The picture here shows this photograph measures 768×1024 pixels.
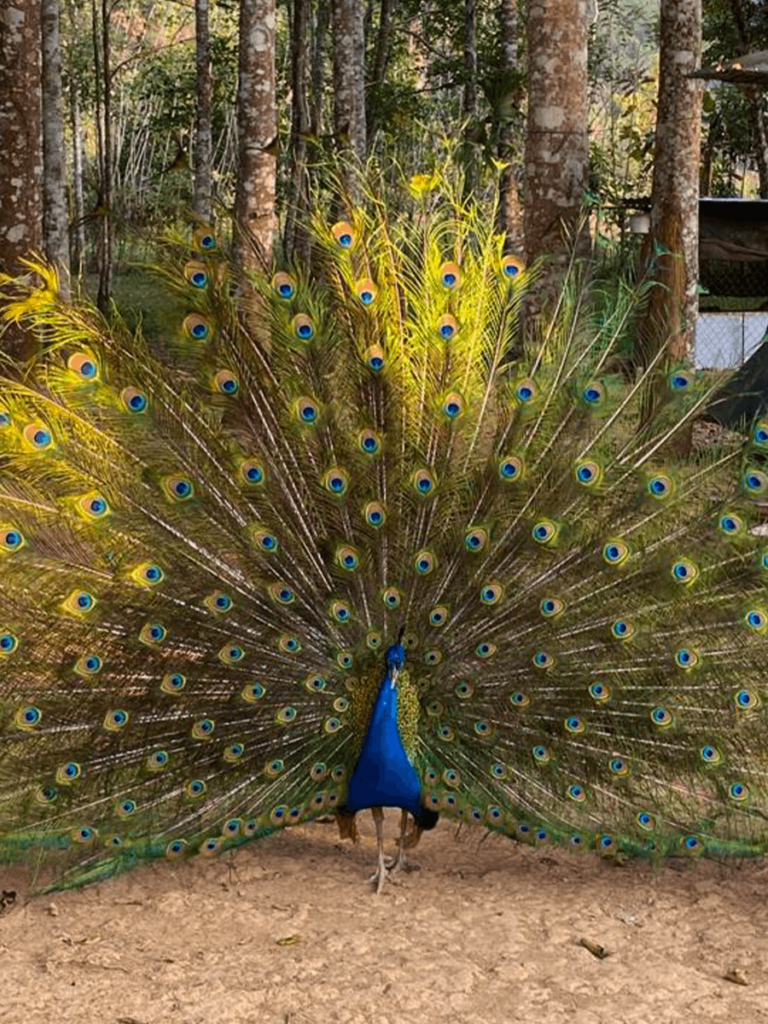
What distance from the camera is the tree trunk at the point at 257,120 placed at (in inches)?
433

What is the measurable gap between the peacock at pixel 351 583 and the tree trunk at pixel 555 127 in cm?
308

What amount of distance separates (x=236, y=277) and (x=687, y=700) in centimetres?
210

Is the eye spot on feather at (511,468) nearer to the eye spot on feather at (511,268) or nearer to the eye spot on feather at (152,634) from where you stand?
the eye spot on feather at (511,268)

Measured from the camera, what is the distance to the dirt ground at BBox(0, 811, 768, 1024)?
421cm

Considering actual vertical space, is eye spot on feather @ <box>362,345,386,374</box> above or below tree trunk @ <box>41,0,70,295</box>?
below

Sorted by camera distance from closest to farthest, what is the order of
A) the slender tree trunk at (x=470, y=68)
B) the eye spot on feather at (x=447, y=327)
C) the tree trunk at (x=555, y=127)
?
the eye spot on feather at (x=447, y=327), the tree trunk at (x=555, y=127), the slender tree trunk at (x=470, y=68)

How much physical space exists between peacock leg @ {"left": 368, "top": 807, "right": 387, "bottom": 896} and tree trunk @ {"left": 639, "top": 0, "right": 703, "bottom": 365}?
555cm

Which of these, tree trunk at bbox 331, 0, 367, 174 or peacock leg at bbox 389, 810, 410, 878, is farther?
tree trunk at bbox 331, 0, 367, 174

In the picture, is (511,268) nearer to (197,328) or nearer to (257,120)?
(197,328)

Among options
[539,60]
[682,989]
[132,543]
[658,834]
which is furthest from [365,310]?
[539,60]

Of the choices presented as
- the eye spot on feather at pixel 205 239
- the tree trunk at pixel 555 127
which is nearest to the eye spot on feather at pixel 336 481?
the eye spot on feather at pixel 205 239

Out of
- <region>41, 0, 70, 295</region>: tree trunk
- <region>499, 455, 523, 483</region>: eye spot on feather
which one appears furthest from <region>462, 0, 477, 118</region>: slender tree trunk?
<region>499, 455, 523, 483</region>: eye spot on feather

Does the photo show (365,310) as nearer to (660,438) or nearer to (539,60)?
(660,438)

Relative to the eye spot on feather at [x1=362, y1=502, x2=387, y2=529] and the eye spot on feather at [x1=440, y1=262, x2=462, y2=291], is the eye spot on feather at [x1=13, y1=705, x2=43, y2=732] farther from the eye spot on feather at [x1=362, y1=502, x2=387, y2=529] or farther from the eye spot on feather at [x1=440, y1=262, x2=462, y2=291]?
the eye spot on feather at [x1=440, y1=262, x2=462, y2=291]
